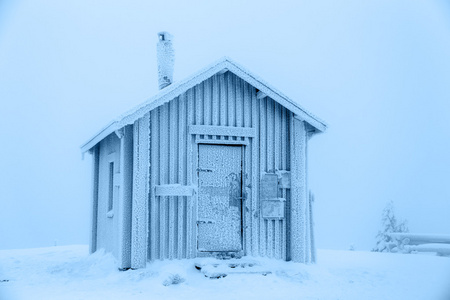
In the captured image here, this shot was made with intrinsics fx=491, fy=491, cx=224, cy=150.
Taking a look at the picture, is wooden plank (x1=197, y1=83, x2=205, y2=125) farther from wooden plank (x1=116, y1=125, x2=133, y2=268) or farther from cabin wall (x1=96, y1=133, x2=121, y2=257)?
cabin wall (x1=96, y1=133, x2=121, y2=257)

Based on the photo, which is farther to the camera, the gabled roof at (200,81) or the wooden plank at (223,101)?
the wooden plank at (223,101)

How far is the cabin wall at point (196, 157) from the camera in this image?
1131 centimetres

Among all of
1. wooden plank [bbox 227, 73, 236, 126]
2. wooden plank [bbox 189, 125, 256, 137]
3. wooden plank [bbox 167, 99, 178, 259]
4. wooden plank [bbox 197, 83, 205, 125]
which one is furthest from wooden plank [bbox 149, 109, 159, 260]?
wooden plank [bbox 227, 73, 236, 126]

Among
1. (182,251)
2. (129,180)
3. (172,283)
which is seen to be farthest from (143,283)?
(129,180)

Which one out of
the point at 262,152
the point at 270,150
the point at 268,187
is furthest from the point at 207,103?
the point at 268,187

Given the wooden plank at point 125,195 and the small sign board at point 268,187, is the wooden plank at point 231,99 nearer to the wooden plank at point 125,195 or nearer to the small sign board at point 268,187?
the small sign board at point 268,187

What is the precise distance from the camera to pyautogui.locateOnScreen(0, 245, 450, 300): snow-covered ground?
9297 millimetres

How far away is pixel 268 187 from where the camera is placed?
12172 mm

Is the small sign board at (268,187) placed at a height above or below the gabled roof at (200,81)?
below

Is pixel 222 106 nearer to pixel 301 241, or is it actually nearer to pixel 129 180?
pixel 129 180

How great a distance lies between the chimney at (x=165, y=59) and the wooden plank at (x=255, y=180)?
9.41 ft

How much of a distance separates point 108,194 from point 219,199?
3.43 metres

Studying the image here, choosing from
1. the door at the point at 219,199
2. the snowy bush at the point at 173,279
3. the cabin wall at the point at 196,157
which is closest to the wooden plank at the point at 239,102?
the cabin wall at the point at 196,157

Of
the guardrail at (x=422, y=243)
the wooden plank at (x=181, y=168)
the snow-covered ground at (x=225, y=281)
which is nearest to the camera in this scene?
the snow-covered ground at (x=225, y=281)
